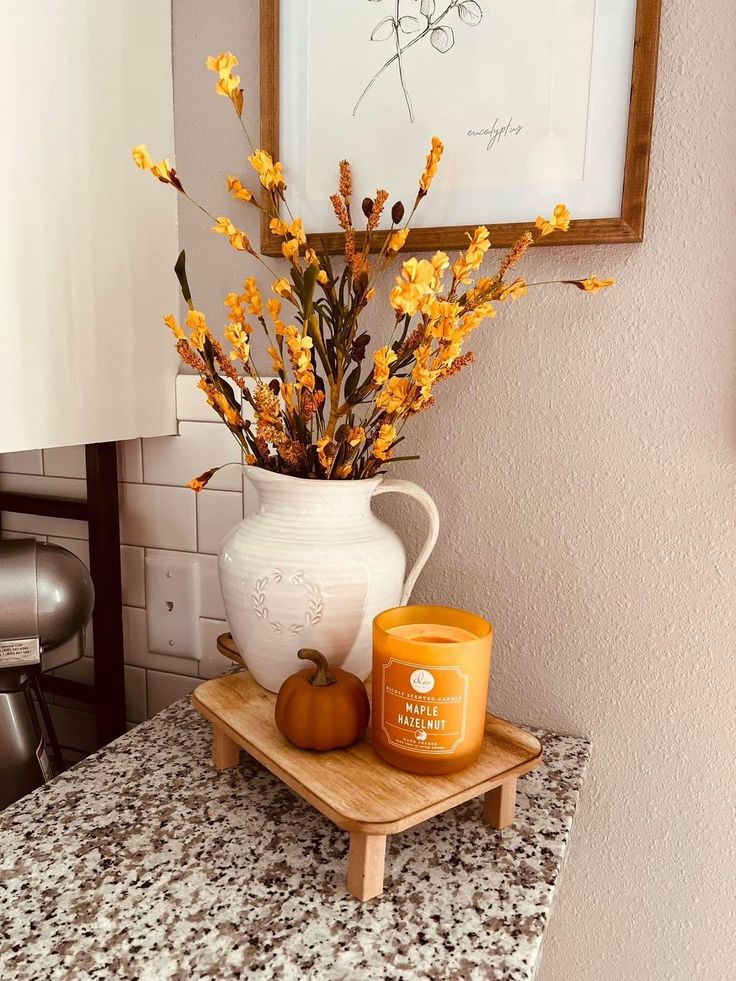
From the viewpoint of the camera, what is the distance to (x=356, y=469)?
2.42ft

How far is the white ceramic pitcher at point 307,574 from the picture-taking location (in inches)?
27.3

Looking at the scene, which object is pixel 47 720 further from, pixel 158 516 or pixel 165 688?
pixel 158 516

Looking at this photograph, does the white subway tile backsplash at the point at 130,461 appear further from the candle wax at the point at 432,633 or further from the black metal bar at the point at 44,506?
the candle wax at the point at 432,633

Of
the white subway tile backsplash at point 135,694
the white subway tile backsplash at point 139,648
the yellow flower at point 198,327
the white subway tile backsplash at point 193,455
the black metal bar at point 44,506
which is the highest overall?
the yellow flower at point 198,327

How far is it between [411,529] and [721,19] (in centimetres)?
60

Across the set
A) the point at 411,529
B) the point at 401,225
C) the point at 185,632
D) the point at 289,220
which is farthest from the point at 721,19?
the point at 185,632

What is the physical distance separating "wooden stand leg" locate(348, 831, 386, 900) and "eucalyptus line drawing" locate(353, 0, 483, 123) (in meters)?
0.71

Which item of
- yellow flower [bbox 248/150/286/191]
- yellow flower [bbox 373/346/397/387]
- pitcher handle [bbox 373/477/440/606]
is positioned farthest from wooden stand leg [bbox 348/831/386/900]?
yellow flower [bbox 248/150/286/191]

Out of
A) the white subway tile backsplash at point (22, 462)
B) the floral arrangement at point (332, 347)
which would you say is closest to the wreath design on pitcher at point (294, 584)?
the floral arrangement at point (332, 347)

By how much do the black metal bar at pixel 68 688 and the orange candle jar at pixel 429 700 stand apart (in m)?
0.62

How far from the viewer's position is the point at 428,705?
1.99 ft

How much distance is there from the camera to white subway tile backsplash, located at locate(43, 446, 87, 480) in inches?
42.8

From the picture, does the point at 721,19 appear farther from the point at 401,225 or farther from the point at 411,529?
the point at 411,529

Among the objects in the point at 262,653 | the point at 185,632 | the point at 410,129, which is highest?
the point at 410,129
